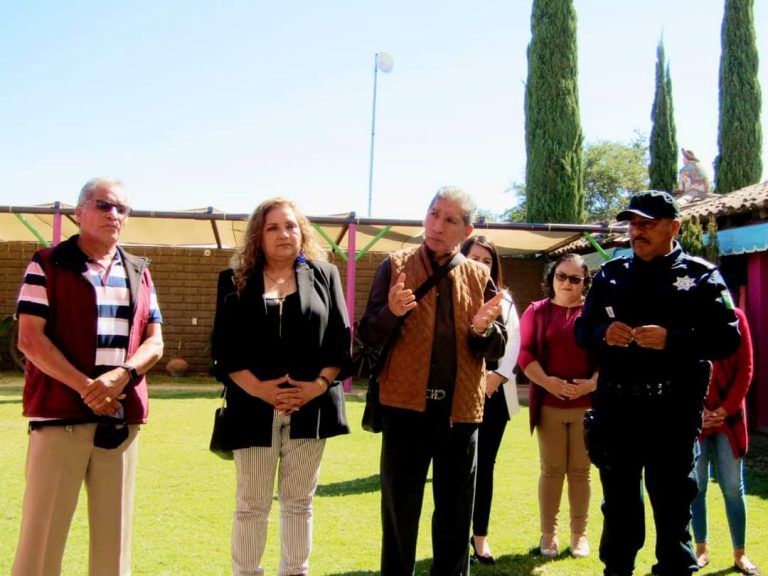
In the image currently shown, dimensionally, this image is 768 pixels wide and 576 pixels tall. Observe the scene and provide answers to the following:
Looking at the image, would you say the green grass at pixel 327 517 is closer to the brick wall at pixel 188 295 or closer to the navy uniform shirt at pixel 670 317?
the navy uniform shirt at pixel 670 317

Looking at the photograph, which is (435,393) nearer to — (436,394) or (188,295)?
(436,394)

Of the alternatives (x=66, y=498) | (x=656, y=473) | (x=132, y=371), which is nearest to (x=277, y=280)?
(x=132, y=371)

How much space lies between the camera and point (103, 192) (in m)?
3.20

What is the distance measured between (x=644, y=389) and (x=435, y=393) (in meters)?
0.89

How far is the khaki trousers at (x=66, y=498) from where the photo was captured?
9.81 ft

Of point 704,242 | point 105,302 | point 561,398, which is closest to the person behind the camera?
point 105,302

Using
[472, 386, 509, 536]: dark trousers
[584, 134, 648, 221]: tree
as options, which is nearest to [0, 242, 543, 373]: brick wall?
[472, 386, 509, 536]: dark trousers

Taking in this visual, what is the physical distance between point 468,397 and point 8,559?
8.53 ft

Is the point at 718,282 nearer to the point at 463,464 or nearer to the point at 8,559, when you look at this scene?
the point at 463,464

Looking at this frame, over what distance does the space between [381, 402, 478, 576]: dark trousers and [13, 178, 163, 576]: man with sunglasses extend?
3.54 ft

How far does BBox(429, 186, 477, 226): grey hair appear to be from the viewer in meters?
3.40

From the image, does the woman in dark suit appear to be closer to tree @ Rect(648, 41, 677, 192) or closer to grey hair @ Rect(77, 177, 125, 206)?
grey hair @ Rect(77, 177, 125, 206)

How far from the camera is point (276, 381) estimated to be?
3232 mm

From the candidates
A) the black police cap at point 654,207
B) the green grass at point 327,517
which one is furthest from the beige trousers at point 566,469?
the black police cap at point 654,207
